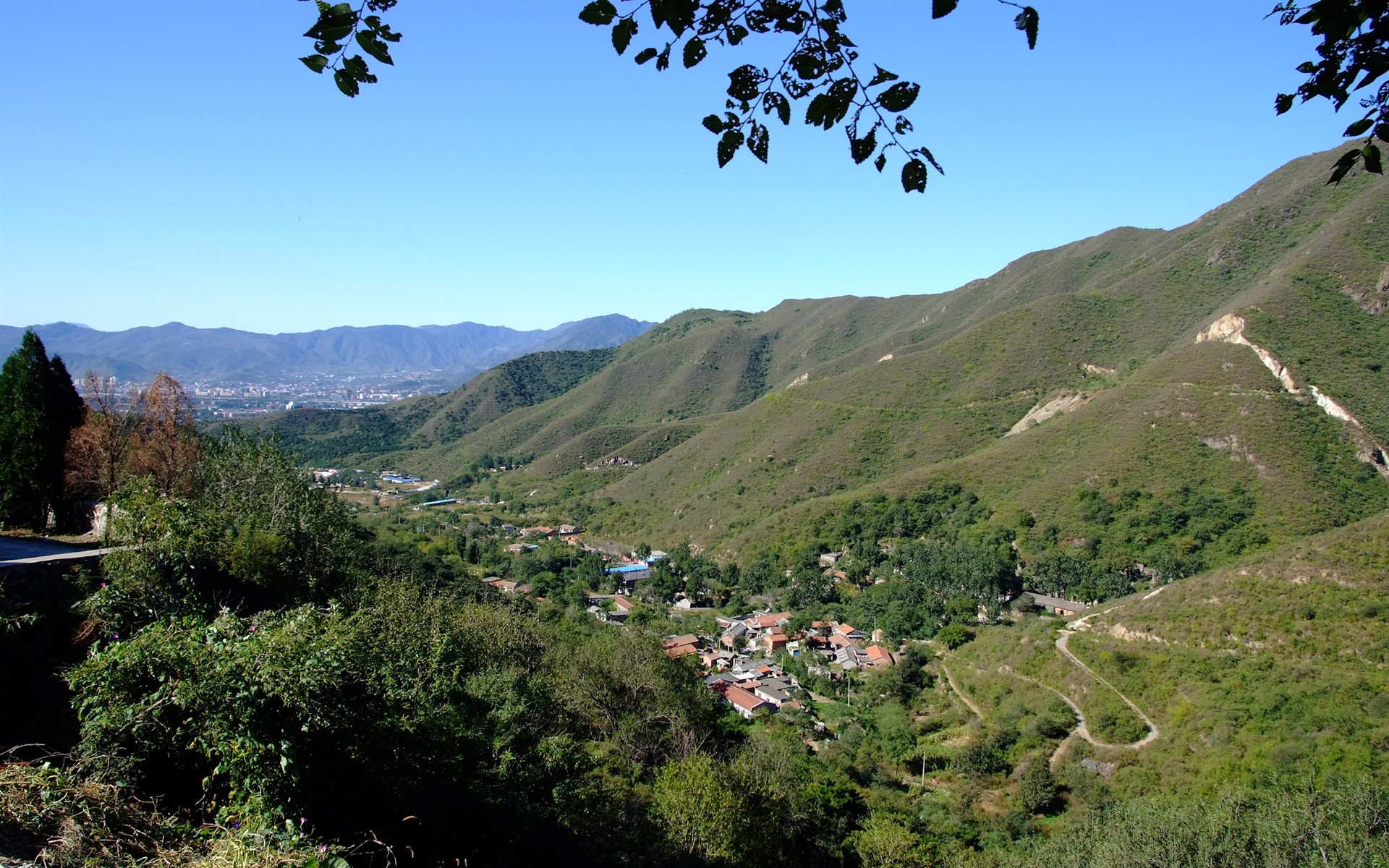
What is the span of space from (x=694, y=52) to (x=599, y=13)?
381 millimetres

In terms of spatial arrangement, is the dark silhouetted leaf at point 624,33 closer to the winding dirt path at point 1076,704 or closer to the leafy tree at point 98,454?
the leafy tree at point 98,454

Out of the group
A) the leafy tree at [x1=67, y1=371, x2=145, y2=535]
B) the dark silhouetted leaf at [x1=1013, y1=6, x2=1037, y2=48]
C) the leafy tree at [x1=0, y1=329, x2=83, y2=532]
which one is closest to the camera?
the dark silhouetted leaf at [x1=1013, y1=6, x2=1037, y2=48]

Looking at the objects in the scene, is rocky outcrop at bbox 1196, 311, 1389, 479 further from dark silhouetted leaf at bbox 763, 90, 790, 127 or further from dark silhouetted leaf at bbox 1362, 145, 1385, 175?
dark silhouetted leaf at bbox 763, 90, 790, 127

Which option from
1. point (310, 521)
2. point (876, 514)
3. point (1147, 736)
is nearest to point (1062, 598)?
point (876, 514)

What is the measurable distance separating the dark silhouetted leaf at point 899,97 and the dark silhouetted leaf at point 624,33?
93cm

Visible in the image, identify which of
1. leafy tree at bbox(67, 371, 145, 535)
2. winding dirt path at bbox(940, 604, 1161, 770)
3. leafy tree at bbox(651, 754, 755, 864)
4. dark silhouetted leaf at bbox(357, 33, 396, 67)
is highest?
dark silhouetted leaf at bbox(357, 33, 396, 67)

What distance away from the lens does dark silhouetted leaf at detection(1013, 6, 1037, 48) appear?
2037 millimetres

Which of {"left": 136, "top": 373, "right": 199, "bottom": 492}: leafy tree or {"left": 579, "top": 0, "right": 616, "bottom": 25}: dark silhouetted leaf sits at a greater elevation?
{"left": 579, "top": 0, "right": 616, "bottom": 25}: dark silhouetted leaf

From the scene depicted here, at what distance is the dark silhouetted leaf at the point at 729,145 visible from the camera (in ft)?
8.71

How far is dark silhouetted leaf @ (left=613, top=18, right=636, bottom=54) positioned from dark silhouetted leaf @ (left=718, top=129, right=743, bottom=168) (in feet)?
1.62

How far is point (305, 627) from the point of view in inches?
196

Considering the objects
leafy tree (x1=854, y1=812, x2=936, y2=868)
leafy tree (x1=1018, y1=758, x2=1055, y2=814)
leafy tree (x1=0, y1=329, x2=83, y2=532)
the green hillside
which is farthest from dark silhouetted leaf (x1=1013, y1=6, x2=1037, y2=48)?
leafy tree (x1=1018, y1=758, x2=1055, y2=814)

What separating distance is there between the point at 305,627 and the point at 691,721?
12.8 m

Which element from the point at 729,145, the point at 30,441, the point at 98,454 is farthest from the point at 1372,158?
the point at 30,441
